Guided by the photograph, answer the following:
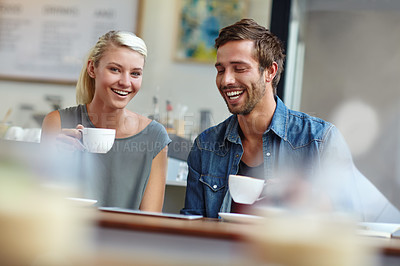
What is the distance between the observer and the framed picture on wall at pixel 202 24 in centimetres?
345

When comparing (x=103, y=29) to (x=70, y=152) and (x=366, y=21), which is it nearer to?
(x=70, y=152)

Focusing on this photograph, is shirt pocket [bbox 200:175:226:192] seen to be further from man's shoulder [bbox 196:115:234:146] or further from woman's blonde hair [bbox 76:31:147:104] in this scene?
woman's blonde hair [bbox 76:31:147:104]

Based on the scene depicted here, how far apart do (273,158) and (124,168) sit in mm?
577

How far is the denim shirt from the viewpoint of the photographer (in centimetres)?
168

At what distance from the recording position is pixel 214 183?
5.57 feet

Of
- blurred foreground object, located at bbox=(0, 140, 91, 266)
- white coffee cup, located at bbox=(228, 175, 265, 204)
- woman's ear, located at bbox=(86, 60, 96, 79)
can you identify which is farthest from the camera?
woman's ear, located at bbox=(86, 60, 96, 79)

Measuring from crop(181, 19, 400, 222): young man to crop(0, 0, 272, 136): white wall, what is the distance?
1.50 meters

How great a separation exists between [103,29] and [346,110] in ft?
8.88

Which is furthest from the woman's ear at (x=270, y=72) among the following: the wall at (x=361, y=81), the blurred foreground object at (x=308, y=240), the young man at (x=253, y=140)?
the wall at (x=361, y=81)

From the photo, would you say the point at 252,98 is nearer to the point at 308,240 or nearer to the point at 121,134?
the point at 121,134

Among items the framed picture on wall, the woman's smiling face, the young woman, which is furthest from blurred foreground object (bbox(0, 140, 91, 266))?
the framed picture on wall

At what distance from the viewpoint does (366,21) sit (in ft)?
16.8

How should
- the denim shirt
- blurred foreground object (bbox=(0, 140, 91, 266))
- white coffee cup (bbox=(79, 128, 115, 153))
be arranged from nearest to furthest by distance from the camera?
blurred foreground object (bbox=(0, 140, 91, 266))
white coffee cup (bbox=(79, 128, 115, 153))
the denim shirt

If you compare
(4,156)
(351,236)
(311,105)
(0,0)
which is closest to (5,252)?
(4,156)
